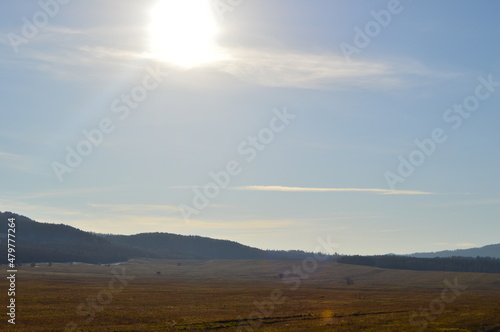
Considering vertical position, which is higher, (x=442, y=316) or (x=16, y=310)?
(x=16, y=310)

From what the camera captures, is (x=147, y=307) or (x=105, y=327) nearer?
(x=105, y=327)

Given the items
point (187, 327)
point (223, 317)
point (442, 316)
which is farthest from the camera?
point (442, 316)

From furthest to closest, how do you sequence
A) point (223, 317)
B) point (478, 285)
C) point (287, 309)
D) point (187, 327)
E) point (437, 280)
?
point (437, 280) → point (478, 285) → point (287, 309) → point (223, 317) → point (187, 327)

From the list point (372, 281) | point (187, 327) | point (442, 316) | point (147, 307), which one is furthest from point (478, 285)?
point (187, 327)

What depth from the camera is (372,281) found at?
197 m

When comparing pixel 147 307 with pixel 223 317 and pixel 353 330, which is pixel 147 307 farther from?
pixel 353 330

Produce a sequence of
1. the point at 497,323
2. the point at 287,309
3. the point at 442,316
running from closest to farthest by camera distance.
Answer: the point at 497,323
the point at 442,316
the point at 287,309

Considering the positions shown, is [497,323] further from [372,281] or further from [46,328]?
[372,281]

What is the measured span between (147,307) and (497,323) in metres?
44.4

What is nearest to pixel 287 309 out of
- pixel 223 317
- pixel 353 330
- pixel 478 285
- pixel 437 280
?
pixel 223 317

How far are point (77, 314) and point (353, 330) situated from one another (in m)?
31.5

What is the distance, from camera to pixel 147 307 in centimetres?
7556

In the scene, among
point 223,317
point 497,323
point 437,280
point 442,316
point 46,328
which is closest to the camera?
point 46,328

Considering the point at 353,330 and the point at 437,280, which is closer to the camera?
the point at 353,330
